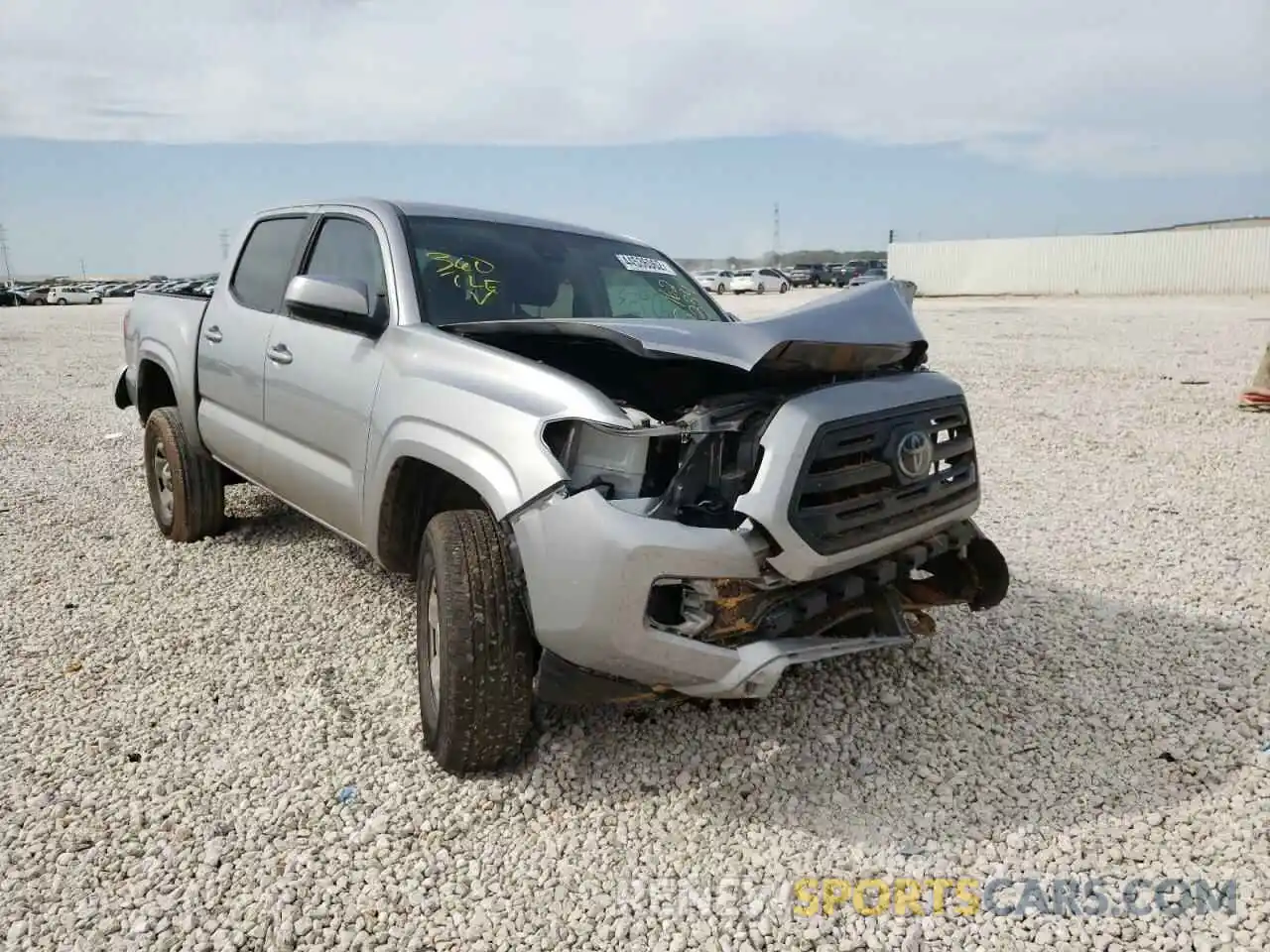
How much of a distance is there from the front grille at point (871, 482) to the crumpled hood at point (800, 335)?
0.20 meters

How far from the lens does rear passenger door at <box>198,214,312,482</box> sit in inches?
175

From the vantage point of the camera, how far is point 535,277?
160 inches

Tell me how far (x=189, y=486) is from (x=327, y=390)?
6.31 ft

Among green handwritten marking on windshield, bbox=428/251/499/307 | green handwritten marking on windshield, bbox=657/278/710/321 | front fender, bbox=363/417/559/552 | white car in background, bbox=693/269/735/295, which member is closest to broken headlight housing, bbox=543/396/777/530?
front fender, bbox=363/417/559/552

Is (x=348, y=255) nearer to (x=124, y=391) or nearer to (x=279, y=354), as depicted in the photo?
(x=279, y=354)

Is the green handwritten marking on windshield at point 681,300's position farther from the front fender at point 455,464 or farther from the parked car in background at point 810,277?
the parked car in background at point 810,277

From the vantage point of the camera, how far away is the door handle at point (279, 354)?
4104mm

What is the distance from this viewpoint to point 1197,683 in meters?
3.69

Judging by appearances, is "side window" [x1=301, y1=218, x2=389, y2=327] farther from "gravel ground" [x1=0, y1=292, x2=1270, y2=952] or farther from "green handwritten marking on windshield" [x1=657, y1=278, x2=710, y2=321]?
"gravel ground" [x1=0, y1=292, x2=1270, y2=952]

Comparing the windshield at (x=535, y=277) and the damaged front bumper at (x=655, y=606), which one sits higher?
the windshield at (x=535, y=277)

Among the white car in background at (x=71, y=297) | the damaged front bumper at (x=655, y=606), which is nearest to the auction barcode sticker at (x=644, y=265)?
the damaged front bumper at (x=655, y=606)

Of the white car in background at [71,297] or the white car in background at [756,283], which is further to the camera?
the white car in background at [71,297]

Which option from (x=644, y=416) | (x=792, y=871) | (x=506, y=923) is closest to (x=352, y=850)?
(x=506, y=923)

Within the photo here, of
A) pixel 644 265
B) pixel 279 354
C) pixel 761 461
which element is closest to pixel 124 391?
pixel 279 354
